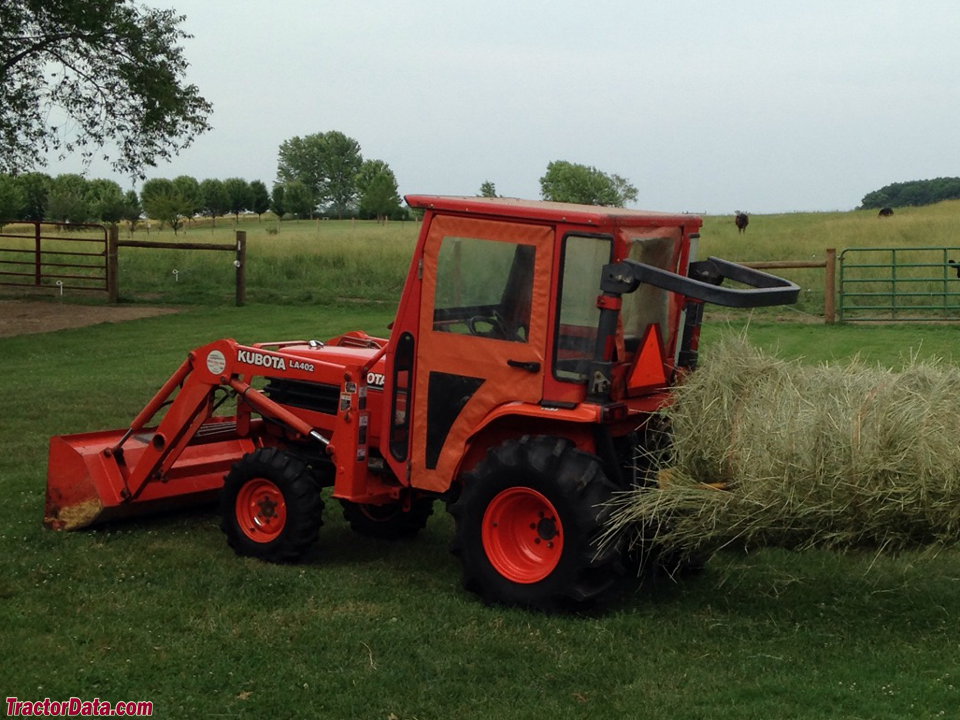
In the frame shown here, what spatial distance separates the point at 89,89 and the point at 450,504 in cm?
2062

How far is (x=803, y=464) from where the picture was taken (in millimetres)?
5410

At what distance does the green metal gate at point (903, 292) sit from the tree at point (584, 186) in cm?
1734

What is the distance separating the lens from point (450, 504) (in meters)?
6.50

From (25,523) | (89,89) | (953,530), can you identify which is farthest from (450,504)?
(89,89)

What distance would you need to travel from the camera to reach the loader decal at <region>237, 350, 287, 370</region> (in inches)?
289

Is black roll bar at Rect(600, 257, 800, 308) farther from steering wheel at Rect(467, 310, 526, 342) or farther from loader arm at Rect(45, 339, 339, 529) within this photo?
loader arm at Rect(45, 339, 339, 529)

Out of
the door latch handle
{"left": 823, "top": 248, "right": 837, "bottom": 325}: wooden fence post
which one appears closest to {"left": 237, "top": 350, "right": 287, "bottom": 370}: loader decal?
the door latch handle

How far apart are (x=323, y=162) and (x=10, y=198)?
48755mm

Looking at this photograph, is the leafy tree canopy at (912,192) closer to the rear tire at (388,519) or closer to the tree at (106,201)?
the tree at (106,201)

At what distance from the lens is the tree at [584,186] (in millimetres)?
49844

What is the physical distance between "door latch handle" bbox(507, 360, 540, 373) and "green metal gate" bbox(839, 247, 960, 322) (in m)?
14.5

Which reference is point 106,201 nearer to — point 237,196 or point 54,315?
point 237,196

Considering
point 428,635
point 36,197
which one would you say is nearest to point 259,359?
point 428,635

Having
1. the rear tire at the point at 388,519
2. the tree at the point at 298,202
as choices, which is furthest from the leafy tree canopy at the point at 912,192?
the rear tire at the point at 388,519
